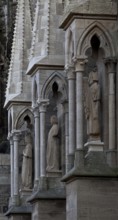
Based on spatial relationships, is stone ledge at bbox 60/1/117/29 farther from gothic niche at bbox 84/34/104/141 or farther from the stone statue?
the stone statue

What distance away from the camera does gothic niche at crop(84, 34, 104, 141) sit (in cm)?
2623

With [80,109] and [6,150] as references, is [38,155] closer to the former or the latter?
[80,109]

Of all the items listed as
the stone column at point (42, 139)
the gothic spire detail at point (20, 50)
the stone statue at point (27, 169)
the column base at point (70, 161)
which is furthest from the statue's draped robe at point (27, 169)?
the column base at point (70, 161)

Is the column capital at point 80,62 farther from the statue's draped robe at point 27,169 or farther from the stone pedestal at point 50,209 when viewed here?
the statue's draped robe at point 27,169

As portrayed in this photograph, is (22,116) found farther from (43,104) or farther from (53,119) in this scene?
(53,119)

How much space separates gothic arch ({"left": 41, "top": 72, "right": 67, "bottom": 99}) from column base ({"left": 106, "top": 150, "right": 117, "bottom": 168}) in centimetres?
528

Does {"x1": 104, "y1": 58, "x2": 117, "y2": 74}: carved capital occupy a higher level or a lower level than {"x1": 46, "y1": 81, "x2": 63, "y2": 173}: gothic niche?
higher

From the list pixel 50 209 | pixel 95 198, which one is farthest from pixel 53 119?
pixel 95 198

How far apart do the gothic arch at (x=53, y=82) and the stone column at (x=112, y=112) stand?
4.61 meters

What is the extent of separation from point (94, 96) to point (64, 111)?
4.97 m

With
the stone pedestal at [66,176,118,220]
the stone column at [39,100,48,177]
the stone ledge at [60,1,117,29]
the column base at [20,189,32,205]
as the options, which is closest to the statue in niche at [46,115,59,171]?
the stone column at [39,100,48,177]

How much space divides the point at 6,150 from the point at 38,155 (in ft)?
40.6

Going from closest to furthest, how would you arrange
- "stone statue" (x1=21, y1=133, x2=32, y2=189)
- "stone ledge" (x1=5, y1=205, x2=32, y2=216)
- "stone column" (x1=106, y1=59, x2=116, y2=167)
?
1. "stone column" (x1=106, y1=59, x2=116, y2=167)
2. "stone statue" (x1=21, y1=133, x2=32, y2=189)
3. "stone ledge" (x1=5, y1=205, x2=32, y2=216)

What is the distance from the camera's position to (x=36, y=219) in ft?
→ 102
